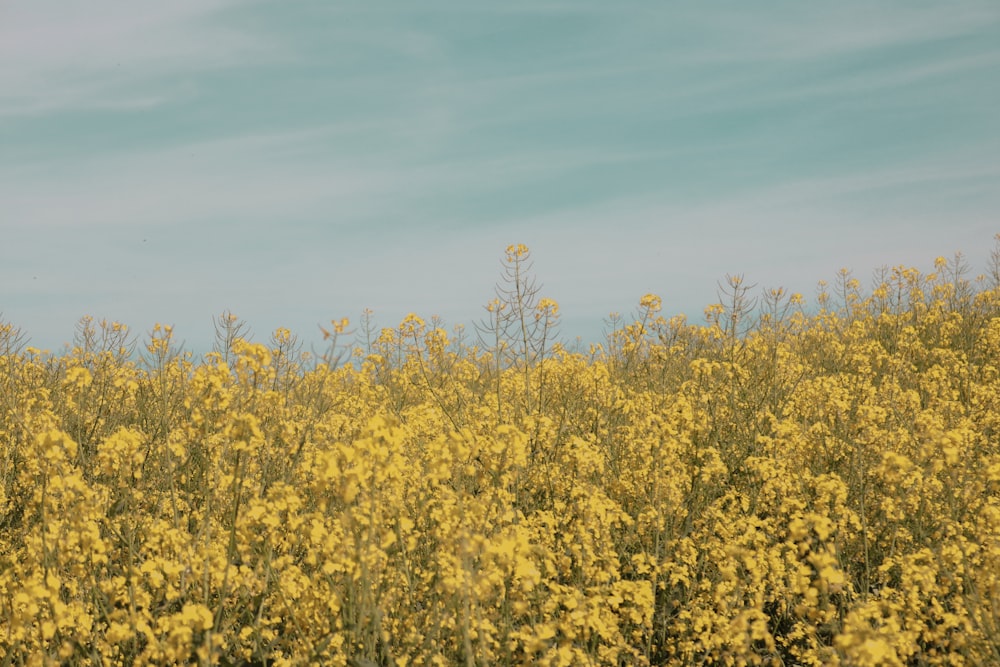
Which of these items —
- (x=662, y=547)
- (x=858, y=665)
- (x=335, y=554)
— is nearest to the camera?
(x=858, y=665)

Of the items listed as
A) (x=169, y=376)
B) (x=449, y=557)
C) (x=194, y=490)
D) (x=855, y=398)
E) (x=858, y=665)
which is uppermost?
(x=169, y=376)

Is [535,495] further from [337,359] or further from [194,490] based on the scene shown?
[194,490]

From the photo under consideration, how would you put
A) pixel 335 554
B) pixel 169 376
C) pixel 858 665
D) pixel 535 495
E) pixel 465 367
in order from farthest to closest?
pixel 465 367 → pixel 169 376 → pixel 535 495 → pixel 335 554 → pixel 858 665

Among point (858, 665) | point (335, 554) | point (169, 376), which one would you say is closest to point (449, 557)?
point (335, 554)

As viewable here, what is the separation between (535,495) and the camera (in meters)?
5.23

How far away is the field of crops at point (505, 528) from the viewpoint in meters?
3.20

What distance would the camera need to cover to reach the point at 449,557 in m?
3.62

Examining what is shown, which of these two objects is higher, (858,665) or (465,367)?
(465,367)

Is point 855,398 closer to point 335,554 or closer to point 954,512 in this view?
point 954,512

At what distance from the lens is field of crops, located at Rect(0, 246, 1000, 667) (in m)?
3.20

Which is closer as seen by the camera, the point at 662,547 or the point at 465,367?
the point at 662,547

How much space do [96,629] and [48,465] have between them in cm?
84

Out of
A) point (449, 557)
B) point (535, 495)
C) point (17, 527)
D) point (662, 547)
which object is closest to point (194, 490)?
point (17, 527)

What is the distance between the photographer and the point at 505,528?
A: 3744 millimetres
